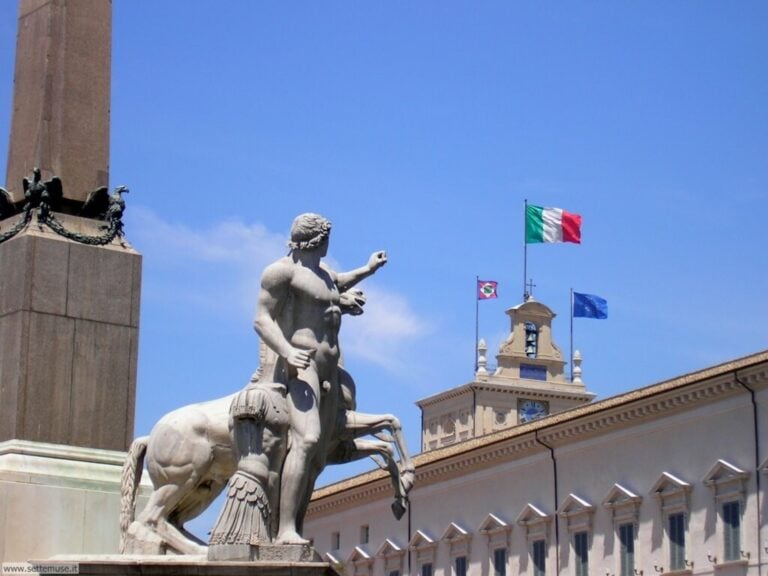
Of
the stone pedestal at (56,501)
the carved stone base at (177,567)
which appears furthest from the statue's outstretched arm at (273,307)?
the stone pedestal at (56,501)

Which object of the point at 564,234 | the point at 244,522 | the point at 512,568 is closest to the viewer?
the point at 244,522

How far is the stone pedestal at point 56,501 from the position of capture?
54.0ft

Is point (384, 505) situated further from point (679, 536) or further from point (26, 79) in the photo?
point (26, 79)

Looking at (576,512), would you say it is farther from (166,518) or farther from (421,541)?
(166,518)

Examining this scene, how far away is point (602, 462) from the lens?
171 feet

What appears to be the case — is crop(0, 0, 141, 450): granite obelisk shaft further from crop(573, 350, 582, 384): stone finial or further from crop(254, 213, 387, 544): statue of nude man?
crop(573, 350, 582, 384): stone finial

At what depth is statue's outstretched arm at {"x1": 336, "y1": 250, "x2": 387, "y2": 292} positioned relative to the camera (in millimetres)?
14781

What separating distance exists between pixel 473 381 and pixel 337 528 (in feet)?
89.1

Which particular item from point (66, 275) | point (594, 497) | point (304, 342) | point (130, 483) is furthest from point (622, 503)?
point (304, 342)

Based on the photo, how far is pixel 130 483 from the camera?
1579 cm

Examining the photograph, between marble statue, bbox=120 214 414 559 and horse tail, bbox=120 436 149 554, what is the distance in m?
0.22

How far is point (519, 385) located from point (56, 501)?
78.0 metres

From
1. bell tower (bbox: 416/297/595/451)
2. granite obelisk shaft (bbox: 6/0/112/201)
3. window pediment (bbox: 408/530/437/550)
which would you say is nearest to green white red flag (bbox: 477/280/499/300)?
bell tower (bbox: 416/297/595/451)

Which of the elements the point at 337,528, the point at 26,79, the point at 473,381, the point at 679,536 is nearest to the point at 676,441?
the point at 679,536
